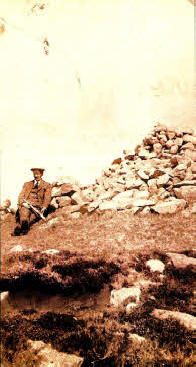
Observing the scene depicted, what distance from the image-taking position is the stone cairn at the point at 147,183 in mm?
12641

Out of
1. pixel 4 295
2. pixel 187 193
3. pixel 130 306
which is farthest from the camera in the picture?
pixel 187 193

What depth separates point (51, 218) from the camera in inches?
512

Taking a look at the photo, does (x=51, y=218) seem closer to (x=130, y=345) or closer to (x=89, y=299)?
(x=89, y=299)

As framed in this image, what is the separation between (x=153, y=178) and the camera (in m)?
15.2

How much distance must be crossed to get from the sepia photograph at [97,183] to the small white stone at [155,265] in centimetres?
8

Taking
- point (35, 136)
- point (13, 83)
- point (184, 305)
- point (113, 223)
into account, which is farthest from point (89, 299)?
point (13, 83)

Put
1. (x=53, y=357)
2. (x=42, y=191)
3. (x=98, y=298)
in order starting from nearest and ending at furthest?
(x=53, y=357) < (x=98, y=298) < (x=42, y=191)

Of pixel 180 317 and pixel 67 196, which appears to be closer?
pixel 180 317

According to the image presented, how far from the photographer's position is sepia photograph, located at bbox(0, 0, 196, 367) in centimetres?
338

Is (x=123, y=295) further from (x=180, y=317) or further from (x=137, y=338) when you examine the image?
(x=137, y=338)

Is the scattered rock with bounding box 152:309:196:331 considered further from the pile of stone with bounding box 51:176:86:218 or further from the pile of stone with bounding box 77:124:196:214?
the pile of stone with bounding box 51:176:86:218

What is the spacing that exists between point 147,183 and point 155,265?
9.47 metres

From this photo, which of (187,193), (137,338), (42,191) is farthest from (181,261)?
(42,191)

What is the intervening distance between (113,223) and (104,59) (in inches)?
787
